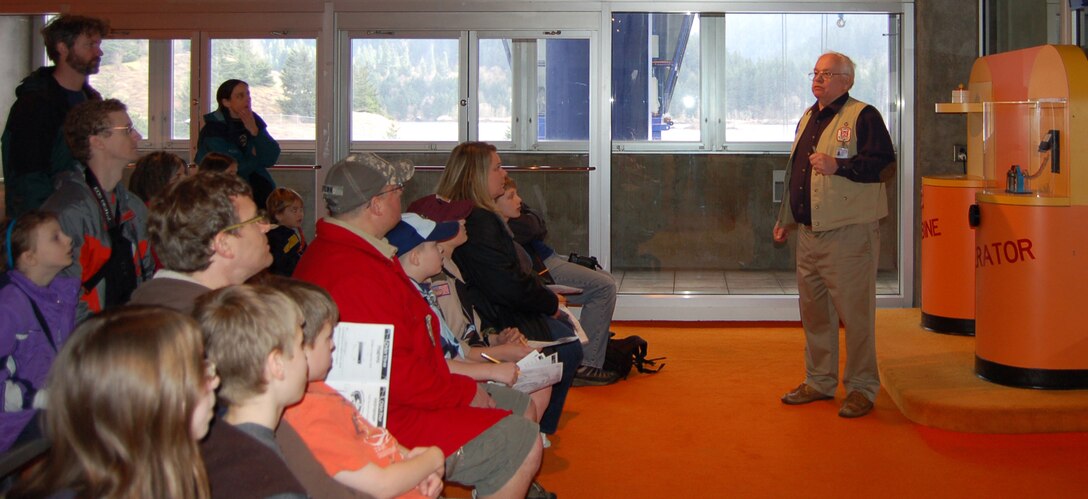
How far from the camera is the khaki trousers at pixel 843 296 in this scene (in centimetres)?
527

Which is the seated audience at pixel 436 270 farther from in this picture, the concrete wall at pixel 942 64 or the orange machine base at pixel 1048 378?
the concrete wall at pixel 942 64

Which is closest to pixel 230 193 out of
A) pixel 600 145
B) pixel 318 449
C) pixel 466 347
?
pixel 318 449

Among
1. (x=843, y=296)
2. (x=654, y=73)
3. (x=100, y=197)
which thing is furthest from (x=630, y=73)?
(x=100, y=197)

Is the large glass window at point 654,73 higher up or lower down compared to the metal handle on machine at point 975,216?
higher up

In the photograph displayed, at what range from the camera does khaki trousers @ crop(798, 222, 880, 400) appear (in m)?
5.27

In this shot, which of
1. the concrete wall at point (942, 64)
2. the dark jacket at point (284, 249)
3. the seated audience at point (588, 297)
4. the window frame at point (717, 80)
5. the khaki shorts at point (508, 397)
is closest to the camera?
the khaki shorts at point (508, 397)

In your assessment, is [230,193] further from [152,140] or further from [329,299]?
[152,140]

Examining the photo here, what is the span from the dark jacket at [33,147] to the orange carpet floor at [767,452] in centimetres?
198

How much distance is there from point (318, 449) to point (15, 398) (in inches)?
51.2

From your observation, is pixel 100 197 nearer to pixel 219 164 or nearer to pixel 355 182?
pixel 355 182

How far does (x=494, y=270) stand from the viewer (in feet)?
14.9

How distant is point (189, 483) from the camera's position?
Result: 178cm

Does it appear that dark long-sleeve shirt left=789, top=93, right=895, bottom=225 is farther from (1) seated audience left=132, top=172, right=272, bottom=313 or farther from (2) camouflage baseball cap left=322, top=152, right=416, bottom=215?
(1) seated audience left=132, top=172, right=272, bottom=313

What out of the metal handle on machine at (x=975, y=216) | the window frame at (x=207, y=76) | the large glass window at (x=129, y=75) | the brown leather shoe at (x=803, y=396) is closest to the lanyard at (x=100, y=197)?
the brown leather shoe at (x=803, y=396)
